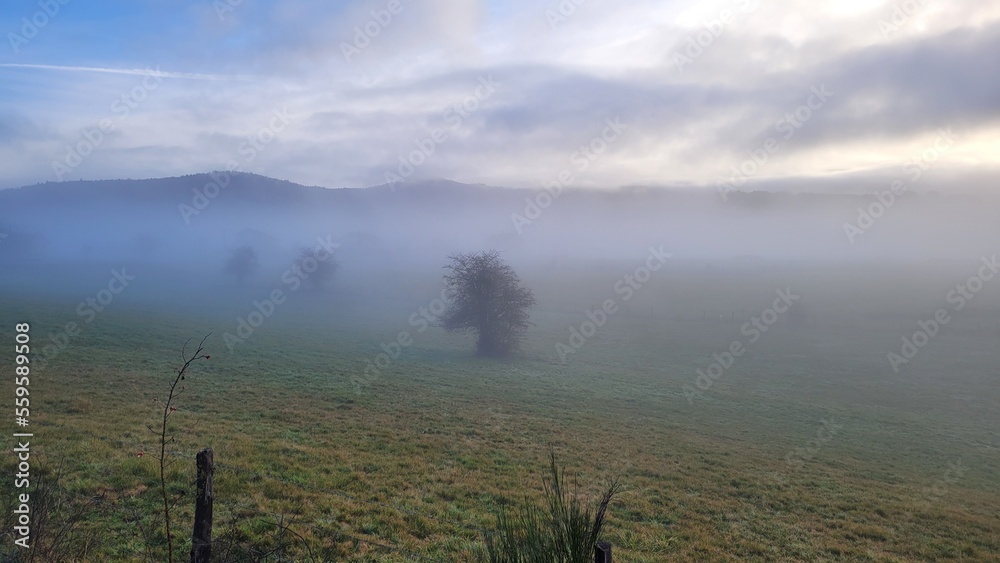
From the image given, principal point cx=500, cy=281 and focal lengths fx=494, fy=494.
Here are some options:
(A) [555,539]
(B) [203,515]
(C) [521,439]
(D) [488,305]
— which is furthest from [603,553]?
(D) [488,305]

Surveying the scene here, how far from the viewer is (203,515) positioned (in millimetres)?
4551

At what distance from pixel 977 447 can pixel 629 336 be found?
38.1m

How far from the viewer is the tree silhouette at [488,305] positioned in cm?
4844

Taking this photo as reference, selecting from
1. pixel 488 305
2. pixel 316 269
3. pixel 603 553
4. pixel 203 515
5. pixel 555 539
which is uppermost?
pixel 316 269

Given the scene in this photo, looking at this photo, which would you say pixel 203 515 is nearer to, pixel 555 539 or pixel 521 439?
pixel 555 539

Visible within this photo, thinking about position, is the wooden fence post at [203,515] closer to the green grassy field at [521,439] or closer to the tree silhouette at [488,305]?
the green grassy field at [521,439]

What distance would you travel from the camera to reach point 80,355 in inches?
1102

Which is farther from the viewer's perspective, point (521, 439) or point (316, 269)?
point (316, 269)

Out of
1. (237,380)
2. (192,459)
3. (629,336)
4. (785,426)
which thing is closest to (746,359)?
(629,336)

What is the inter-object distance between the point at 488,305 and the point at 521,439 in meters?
29.4

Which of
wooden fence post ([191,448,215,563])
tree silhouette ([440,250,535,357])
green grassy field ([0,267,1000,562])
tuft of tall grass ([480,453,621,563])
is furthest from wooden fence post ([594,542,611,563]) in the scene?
tree silhouette ([440,250,535,357])

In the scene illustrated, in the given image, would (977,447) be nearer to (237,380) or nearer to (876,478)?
(876,478)

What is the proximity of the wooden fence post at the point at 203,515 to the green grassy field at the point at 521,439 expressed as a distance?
3.33 meters

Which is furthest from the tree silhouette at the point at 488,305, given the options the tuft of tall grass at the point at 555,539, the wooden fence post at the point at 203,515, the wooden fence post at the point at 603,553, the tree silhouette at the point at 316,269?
the tree silhouette at the point at 316,269
